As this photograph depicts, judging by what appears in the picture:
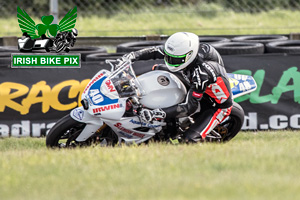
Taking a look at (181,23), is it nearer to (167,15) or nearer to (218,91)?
(167,15)

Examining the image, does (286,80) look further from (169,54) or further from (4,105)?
(4,105)

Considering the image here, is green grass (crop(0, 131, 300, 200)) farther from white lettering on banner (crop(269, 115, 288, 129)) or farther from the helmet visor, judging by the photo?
white lettering on banner (crop(269, 115, 288, 129))

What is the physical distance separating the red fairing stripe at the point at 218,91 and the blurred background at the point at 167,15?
289 inches

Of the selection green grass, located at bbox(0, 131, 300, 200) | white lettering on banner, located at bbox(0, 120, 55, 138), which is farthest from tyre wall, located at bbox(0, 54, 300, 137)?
green grass, located at bbox(0, 131, 300, 200)

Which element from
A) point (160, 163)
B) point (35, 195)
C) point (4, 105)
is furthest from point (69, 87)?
point (35, 195)

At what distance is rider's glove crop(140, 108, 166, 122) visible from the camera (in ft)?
22.7

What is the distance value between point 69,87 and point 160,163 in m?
3.85

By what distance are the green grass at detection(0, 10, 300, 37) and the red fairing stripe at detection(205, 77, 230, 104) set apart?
7.43 m

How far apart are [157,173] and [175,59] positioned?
2.03 meters

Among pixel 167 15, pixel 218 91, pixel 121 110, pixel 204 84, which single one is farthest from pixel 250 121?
pixel 167 15

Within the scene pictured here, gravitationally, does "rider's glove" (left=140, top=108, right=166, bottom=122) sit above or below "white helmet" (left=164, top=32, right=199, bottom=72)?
below

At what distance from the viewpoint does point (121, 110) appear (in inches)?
281

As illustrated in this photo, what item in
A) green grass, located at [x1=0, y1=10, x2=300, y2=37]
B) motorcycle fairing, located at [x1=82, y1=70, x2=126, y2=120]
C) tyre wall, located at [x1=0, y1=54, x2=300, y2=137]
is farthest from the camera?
green grass, located at [x1=0, y1=10, x2=300, y2=37]

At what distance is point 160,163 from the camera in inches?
226
